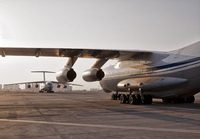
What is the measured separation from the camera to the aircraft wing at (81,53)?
41.5ft

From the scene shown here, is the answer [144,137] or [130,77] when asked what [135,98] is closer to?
[130,77]

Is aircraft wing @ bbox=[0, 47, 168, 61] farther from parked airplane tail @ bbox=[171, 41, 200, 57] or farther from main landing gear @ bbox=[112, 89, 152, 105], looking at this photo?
main landing gear @ bbox=[112, 89, 152, 105]

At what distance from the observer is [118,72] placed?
18.1 metres

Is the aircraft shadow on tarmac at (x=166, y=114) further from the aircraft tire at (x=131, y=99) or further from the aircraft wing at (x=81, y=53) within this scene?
the aircraft wing at (x=81, y=53)

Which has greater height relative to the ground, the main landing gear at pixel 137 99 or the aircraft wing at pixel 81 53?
the aircraft wing at pixel 81 53

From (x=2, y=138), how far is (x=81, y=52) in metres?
8.60

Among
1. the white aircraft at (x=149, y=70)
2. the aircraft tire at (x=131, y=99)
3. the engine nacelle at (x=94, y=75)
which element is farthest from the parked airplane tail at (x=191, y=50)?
the engine nacelle at (x=94, y=75)

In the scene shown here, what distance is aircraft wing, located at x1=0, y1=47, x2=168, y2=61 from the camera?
12651mm

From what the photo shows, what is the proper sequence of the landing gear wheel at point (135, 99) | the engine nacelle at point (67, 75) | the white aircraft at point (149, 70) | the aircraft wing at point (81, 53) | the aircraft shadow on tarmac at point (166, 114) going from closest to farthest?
1. the aircraft shadow on tarmac at point (166, 114)
2. the white aircraft at point (149, 70)
3. the aircraft wing at point (81, 53)
4. the engine nacelle at point (67, 75)
5. the landing gear wheel at point (135, 99)

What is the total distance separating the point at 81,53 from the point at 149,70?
447cm

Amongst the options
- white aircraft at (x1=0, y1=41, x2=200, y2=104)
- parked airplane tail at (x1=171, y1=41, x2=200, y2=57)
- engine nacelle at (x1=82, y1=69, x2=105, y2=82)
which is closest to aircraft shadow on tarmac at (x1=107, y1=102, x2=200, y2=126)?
white aircraft at (x1=0, y1=41, x2=200, y2=104)

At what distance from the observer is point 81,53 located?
13258mm

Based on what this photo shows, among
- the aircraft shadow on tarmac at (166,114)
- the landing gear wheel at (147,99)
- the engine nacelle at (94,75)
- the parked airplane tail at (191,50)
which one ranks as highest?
the parked airplane tail at (191,50)

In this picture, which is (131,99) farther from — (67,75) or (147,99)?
(67,75)
